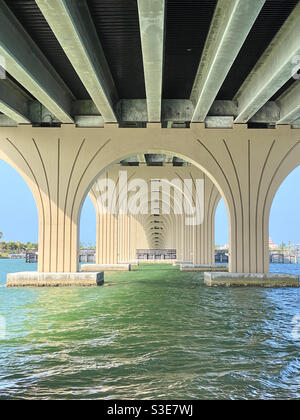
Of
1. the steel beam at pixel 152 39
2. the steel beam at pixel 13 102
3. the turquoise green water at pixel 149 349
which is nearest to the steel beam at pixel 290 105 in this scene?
the steel beam at pixel 152 39

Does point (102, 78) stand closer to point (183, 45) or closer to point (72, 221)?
point (183, 45)

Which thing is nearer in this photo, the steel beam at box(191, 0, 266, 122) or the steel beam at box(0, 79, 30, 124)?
the steel beam at box(191, 0, 266, 122)

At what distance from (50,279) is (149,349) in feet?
40.7

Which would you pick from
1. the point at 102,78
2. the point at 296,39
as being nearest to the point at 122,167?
the point at 102,78

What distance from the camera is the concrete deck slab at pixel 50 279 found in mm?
19344

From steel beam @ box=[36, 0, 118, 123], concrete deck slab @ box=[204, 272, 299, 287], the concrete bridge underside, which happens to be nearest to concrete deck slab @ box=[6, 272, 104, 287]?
the concrete bridge underside

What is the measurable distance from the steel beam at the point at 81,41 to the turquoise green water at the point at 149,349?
23.0ft

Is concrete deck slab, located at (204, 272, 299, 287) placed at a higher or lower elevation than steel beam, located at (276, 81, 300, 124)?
lower

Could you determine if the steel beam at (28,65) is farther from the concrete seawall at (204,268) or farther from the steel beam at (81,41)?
the concrete seawall at (204,268)

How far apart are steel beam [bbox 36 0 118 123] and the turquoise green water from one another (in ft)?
23.0

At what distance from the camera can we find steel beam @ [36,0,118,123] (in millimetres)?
9011

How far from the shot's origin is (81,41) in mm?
10406

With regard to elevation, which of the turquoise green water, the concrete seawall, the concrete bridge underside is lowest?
the turquoise green water

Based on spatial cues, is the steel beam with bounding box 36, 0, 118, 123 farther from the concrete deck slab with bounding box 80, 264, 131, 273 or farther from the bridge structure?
the concrete deck slab with bounding box 80, 264, 131, 273
